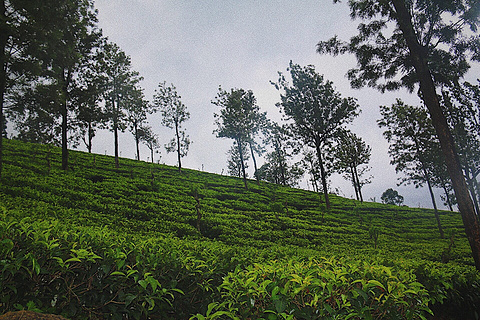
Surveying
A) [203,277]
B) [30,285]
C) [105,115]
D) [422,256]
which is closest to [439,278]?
[203,277]

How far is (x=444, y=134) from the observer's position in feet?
22.2

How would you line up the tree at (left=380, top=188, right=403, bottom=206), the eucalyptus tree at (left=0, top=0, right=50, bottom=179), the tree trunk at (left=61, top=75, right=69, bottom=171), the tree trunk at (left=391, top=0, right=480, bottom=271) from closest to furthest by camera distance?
1. the tree trunk at (left=391, top=0, right=480, bottom=271)
2. the eucalyptus tree at (left=0, top=0, right=50, bottom=179)
3. the tree trunk at (left=61, top=75, right=69, bottom=171)
4. the tree at (left=380, top=188, right=403, bottom=206)

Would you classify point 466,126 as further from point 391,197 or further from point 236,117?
point 391,197

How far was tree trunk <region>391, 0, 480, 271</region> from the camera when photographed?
6.21m

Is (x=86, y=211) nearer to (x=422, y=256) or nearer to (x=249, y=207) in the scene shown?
(x=249, y=207)

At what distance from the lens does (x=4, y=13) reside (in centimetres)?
893

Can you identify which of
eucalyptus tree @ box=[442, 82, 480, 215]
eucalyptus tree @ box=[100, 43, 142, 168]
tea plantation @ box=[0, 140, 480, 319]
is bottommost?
tea plantation @ box=[0, 140, 480, 319]

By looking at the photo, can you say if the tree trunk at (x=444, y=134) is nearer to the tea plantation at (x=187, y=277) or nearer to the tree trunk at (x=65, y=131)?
the tea plantation at (x=187, y=277)

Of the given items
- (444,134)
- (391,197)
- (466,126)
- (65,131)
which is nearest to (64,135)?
(65,131)

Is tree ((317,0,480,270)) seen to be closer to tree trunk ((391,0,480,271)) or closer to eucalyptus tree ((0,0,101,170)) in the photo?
tree trunk ((391,0,480,271))

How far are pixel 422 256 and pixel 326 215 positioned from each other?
7.95 meters

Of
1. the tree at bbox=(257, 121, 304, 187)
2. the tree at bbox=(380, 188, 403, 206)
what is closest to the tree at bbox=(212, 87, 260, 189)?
the tree at bbox=(257, 121, 304, 187)

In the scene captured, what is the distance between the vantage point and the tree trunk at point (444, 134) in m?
6.21

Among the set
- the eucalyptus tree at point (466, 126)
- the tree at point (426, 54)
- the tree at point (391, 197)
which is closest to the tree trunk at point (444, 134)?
the tree at point (426, 54)
